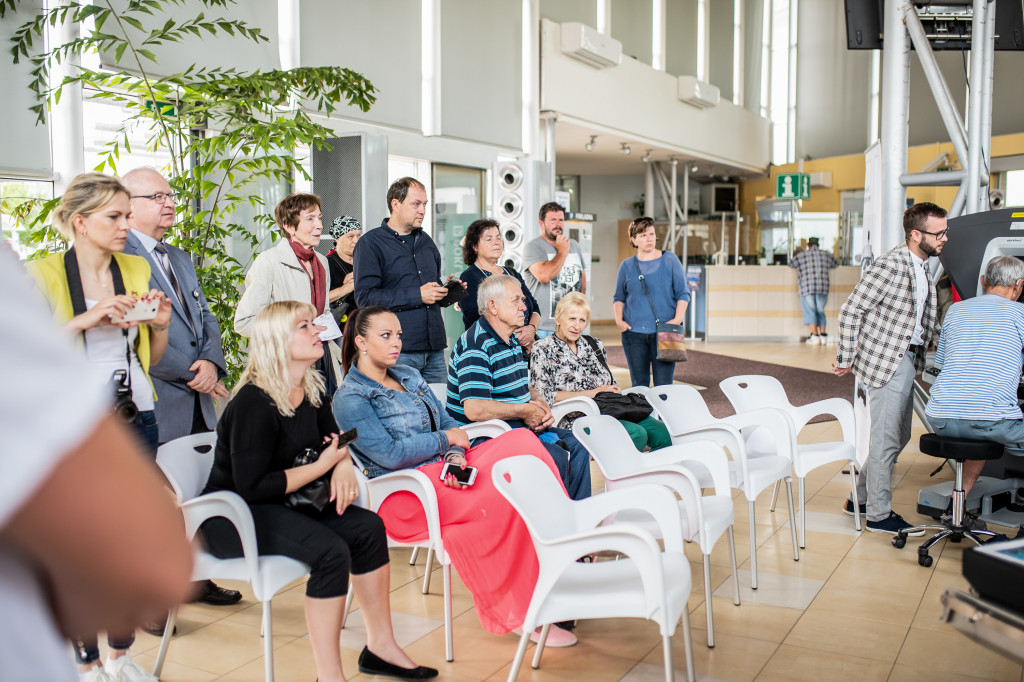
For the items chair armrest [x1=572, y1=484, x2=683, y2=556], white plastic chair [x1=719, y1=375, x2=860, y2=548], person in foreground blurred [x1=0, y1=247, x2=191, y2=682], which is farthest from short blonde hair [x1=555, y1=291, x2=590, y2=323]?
person in foreground blurred [x1=0, y1=247, x2=191, y2=682]

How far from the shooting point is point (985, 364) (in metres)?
4.08

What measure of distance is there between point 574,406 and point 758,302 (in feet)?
36.6

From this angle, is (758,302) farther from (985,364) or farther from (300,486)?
(300,486)

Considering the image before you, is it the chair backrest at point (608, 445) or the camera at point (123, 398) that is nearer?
the camera at point (123, 398)

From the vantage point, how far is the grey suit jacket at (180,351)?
3.41 metres

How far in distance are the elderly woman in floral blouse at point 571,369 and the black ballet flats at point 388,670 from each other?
189cm

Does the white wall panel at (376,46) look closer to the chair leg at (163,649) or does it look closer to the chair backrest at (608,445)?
the chair backrest at (608,445)

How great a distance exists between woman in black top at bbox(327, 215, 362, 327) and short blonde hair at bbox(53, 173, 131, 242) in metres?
2.51

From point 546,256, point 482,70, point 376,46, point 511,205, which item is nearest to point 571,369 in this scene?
point 546,256

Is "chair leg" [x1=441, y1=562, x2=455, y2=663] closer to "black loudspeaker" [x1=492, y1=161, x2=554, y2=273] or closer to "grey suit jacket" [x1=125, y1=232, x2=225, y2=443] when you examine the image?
"grey suit jacket" [x1=125, y1=232, x2=225, y2=443]

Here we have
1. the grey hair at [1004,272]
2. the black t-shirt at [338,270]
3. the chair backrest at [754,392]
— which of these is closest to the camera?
the grey hair at [1004,272]

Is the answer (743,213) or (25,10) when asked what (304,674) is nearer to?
(25,10)

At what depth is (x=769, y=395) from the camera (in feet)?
16.3

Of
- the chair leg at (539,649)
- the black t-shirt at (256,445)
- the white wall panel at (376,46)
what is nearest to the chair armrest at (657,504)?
the chair leg at (539,649)
